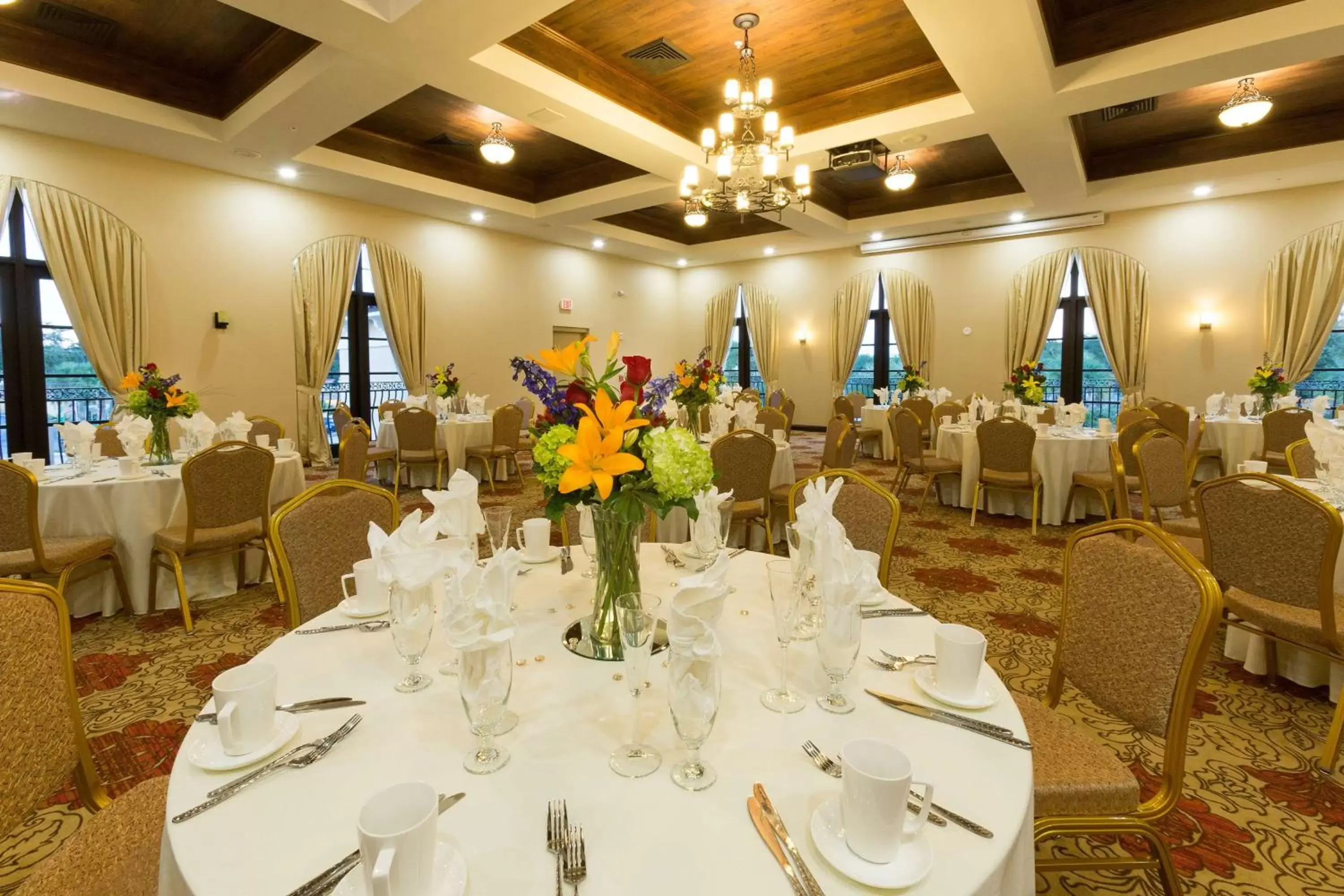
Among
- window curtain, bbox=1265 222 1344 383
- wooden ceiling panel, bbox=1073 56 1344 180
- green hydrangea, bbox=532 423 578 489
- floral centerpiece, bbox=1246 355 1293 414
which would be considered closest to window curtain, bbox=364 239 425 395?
wooden ceiling panel, bbox=1073 56 1344 180

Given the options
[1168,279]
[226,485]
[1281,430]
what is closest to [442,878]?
[226,485]

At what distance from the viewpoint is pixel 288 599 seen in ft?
6.73

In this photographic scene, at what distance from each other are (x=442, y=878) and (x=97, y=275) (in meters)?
8.64

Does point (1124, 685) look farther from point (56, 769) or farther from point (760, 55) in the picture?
point (760, 55)

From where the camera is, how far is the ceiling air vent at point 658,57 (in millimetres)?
5645

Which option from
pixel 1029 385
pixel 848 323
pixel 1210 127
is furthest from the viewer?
pixel 848 323

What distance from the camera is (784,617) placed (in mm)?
1339

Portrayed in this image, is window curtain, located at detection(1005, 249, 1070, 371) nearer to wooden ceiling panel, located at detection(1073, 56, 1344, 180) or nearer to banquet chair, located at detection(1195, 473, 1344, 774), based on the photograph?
wooden ceiling panel, located at detection(1073, 56, 1344, 180)

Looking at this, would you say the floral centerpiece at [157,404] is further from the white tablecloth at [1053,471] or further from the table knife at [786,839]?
the white tablecloth at [1053,471]

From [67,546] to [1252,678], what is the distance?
19.7 ft

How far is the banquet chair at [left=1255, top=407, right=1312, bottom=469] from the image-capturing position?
6.24 meters

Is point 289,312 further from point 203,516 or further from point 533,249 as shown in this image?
point 203,516

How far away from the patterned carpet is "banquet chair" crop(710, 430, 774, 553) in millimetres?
1087

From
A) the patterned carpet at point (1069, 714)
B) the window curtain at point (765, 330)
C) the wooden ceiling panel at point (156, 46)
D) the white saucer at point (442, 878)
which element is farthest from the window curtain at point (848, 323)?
the white saucer at point (442, 878)
